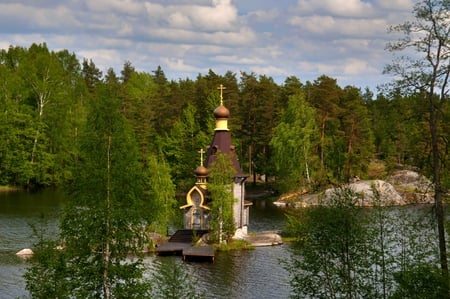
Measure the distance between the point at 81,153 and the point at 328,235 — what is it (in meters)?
6.47

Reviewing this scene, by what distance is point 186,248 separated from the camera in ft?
101

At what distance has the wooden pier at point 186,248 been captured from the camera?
2961 centimetres

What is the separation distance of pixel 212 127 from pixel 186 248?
24267 mm

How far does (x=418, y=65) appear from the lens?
48.6 ft

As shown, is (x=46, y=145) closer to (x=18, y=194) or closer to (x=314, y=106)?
(x=18, y=194)

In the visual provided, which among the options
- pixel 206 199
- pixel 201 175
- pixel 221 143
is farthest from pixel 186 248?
pixel 221 143

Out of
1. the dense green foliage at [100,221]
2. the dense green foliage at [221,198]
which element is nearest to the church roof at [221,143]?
the dense green foliage at [221,198]

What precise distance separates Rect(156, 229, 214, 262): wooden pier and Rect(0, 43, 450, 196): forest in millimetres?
18073

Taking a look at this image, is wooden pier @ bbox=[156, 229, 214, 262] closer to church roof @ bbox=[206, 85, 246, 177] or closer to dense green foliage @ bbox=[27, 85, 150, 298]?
church roof @ bbox=[206, 85, 246, 177]

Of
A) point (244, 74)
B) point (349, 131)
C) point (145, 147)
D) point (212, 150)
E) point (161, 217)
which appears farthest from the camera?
point (244, 74)

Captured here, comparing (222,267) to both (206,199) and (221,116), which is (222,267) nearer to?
(206,199)

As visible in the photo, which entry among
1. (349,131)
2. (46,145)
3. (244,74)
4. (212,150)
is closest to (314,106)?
(349,131)

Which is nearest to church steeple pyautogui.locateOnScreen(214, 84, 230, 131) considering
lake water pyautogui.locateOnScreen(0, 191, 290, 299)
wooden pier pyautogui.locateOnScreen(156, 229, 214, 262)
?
wooden pier pyautogui.locateOnScreen(156, 229, 214, 262)

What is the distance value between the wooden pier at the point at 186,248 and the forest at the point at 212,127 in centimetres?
1807
